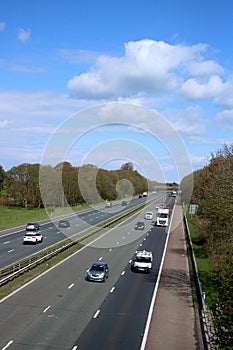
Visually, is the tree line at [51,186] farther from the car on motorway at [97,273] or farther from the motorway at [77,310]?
the car on motorway at [97,273]

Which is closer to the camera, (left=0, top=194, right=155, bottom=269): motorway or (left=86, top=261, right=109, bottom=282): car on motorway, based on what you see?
(left=86, top=261, right=109, bottom=282): car on motorway

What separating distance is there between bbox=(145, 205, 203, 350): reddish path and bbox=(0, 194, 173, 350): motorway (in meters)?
0.70

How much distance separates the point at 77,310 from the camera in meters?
24.0

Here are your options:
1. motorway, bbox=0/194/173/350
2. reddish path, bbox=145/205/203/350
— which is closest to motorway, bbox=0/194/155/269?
motorway, bbox=0/194/173/350

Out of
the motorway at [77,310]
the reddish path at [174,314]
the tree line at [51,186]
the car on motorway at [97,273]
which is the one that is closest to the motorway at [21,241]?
the motorway at [77,310]

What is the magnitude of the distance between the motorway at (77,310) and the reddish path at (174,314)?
2.30 feet

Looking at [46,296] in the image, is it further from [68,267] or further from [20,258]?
[20,258]

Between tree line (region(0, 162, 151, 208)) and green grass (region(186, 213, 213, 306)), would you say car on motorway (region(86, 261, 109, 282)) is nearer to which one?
green grass (region(186, 213, 213, 306))

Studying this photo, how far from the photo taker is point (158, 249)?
49.4m

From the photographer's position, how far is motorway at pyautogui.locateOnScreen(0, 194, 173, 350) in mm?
19266

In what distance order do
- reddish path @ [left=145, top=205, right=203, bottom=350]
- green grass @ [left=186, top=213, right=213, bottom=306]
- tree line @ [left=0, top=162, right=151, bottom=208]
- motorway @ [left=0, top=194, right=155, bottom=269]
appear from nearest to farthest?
reddish path @ [left=145, top=205, right=203, bottom=350]
green grass @ [left=186, top=213, right=213, bottom=306]
motorway @ [left=0, top=194, right=155, bottom=269]
tree line @ [left=0, top=162, right=151, bottom=208]

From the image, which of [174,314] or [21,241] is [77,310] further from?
[21,241]

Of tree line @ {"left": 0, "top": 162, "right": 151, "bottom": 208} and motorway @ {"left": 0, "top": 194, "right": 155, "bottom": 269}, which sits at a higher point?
tree line @ {"left": 0, "top": 162, "right": 151, "bottom": 208}

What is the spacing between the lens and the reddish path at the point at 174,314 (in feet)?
65.1
